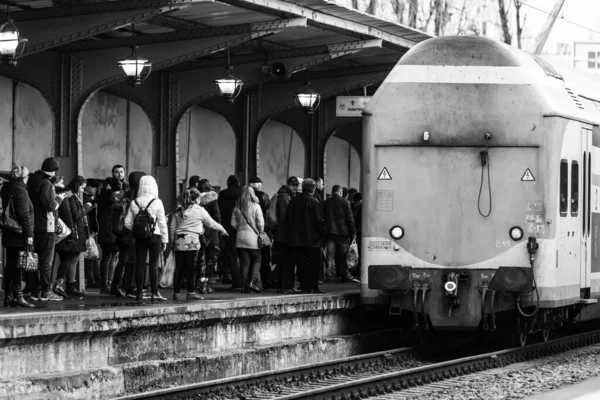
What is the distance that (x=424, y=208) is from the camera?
49.4ft

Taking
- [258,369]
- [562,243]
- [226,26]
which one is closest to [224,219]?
[226,26]

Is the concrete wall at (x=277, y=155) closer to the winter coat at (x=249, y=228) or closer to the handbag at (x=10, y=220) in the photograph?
the winter coat at (x=249, y=228)

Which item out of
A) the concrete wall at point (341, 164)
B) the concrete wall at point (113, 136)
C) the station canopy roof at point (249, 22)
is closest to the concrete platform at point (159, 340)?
the station canopy roof at point (249, 22)

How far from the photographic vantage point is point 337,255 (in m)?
21.4

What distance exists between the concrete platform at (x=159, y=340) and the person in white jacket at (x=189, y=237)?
521 mm

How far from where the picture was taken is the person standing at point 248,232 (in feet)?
58.2

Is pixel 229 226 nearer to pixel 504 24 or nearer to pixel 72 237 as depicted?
pixel 72 237

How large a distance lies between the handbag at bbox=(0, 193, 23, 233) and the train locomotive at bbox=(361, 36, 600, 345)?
159 inches

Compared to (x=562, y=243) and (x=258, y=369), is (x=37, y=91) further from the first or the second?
(x=562, y=243)

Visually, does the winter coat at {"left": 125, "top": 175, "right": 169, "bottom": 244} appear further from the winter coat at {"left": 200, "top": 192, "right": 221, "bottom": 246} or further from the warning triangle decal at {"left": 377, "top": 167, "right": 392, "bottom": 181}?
the warning triangle decal at {"left": 377, "top": 167, "right": 392, "bottom": 181}

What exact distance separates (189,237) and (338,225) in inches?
203

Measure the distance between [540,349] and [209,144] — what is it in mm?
9281

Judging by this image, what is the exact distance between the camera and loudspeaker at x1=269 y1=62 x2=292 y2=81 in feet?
70.8

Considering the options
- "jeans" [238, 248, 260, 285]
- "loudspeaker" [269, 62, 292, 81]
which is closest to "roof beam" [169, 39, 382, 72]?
"loudspeaker" [269, 62, 292, 81]
